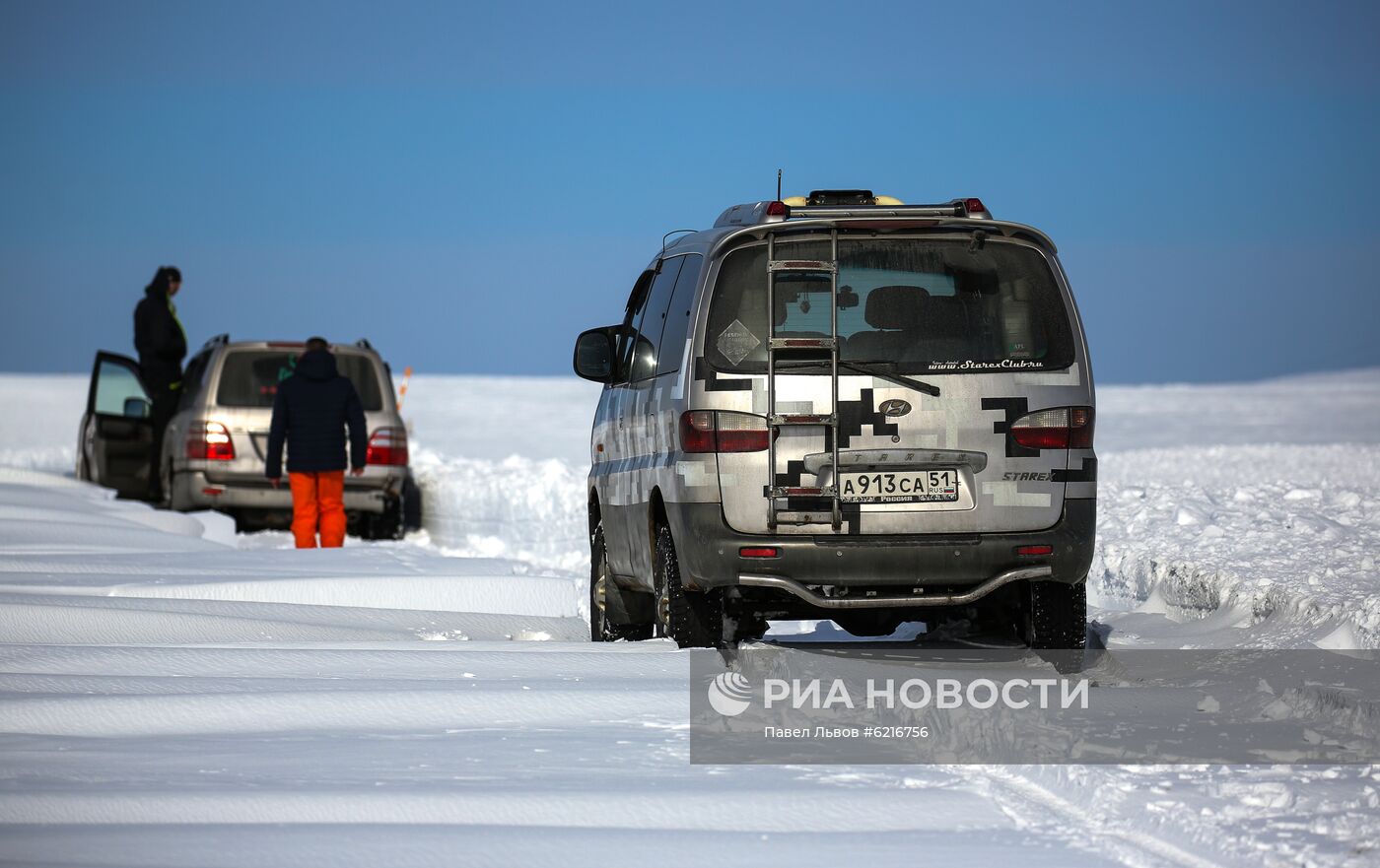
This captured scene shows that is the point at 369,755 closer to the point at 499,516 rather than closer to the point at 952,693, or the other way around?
the point at 952,693

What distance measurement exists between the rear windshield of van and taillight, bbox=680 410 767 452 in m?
0.21

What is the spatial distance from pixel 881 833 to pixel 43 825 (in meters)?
1.95

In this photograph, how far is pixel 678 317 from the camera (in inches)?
285

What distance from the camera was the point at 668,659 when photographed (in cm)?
675

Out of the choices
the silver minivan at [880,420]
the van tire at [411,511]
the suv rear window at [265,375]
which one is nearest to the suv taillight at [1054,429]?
the silver minivan at [880,420]

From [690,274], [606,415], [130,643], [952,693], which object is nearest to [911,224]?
[690,274]

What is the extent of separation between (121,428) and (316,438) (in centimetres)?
515

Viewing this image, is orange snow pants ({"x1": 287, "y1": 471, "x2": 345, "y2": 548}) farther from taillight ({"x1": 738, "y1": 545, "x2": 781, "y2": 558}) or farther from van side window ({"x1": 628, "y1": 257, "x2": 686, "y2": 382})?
taillight ({"x1": 738, "y1": 545, "x2": 781, "y2": 558})

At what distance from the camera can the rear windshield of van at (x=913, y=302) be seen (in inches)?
263

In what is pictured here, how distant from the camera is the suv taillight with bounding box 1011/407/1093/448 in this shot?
661 centimetres

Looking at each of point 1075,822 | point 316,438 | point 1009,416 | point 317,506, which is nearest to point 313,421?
point 316,438

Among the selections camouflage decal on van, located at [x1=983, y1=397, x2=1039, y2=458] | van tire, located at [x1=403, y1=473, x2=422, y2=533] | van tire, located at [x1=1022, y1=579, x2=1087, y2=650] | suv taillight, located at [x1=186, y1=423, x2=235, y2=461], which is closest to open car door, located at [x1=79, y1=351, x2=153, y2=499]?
van tire, located at [x1=403, y1=473, x2=422, y2=533]

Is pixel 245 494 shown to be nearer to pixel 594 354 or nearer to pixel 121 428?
pixel 121 428

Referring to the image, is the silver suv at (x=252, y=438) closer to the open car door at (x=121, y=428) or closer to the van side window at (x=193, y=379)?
the van side window at (x=193, y=379)
